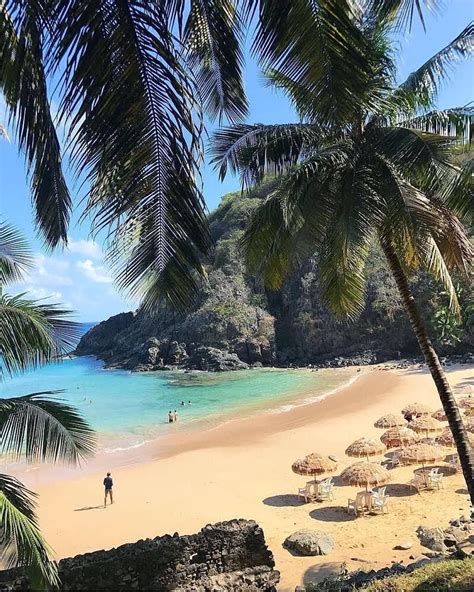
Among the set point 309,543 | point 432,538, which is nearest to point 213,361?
point 309,543

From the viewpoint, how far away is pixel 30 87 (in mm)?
2896

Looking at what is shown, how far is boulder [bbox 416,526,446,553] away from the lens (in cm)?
800

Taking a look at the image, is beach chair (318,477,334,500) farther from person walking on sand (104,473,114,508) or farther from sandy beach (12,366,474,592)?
person walking on sand (104,473,114,508)

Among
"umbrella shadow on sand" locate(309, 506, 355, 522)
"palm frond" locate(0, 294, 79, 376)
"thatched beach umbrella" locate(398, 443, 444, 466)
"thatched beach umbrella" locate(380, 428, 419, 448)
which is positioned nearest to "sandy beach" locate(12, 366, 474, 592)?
"umbrella shadow on sand" locate(309, 506, 355, 522)

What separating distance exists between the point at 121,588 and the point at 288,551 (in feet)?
13.0

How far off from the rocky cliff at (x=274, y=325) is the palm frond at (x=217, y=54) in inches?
1409

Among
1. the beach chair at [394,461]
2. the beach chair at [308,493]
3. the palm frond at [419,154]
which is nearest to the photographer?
the palm frond at [419,154]

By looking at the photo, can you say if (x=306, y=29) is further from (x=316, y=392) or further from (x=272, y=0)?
(x=316, y=392)

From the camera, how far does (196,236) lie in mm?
2863

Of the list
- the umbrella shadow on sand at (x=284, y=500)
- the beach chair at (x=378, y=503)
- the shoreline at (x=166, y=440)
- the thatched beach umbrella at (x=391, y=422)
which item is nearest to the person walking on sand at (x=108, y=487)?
the shoreline at (x=166, y=440)

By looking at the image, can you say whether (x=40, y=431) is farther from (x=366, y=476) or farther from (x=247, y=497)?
(x=247, y=497)

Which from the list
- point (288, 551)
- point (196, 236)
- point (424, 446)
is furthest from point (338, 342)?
point (196, 236)

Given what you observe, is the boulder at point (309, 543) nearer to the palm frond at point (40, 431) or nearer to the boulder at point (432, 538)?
the boulder at point (432, 538)

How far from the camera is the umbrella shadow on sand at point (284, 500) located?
456 inches
